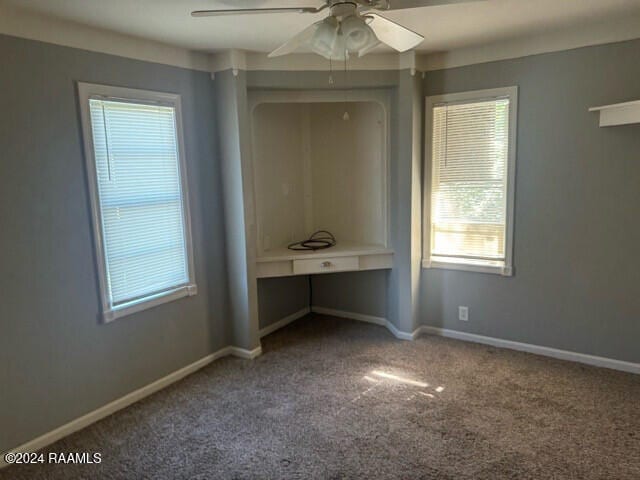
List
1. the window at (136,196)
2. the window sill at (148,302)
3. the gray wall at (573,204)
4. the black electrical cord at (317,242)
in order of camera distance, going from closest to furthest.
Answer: the window at (136,196)
the window sill at (148,302)
the gray wall at (573,204)
the black electrical cord at (317,242)

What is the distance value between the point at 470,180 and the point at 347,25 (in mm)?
2138

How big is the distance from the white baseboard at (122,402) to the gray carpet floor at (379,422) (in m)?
0.06

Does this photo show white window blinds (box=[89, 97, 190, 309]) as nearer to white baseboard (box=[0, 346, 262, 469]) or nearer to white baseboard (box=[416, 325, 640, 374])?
white baseboard (box=[0, 346, 262, 469])

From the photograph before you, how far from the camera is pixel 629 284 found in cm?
315

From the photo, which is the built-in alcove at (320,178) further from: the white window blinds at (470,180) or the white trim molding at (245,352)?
the white trim molding at (245,352)

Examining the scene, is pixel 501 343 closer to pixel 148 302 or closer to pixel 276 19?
pixel 148 302

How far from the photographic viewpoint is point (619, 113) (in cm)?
292

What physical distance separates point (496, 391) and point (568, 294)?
0.97 metres

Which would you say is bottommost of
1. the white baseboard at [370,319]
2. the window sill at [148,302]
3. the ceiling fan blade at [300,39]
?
the white baseboard at [370,319]

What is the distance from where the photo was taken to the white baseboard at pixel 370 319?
3.98 meters

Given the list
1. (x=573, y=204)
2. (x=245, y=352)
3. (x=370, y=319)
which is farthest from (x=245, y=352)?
(x=573, y=204)

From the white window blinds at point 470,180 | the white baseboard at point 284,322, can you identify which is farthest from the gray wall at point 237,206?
the white window blinds at point 470,180

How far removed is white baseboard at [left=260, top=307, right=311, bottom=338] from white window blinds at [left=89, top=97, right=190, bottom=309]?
43.9 inches

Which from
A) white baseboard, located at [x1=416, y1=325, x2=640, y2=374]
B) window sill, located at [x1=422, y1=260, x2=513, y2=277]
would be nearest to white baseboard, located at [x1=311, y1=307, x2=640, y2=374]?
white baseboard, located at [x1=416, y1=325, x2=640, y2=374]
